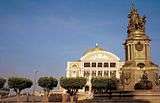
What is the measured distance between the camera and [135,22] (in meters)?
63.0

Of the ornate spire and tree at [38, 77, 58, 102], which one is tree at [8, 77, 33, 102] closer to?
A: tree at [38, 77, 58, 102]

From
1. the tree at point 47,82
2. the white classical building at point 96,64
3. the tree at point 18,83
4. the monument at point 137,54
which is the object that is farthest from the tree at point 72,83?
the white classical building at point 96,64

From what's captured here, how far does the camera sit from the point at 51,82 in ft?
336

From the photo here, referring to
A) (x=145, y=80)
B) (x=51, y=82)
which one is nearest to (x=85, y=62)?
(x=51, y=82)

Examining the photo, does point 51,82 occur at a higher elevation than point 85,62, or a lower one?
lower

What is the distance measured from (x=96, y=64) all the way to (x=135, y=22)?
84446 mm

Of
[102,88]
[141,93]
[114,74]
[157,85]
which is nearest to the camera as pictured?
[141,93]

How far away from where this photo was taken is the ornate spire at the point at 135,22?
62938 mm

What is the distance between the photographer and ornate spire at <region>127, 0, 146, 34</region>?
62938mm

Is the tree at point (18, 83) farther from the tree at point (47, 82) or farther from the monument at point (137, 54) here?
the monument at point (137, 54)

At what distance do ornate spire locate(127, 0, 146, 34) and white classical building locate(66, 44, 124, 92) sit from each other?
81.3 meters

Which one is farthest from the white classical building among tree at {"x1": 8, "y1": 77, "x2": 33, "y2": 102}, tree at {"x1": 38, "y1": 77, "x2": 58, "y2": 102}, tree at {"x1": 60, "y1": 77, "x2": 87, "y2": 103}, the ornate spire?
the ornate spire

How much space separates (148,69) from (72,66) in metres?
89.4

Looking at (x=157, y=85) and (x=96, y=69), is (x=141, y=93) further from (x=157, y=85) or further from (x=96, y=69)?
(x=96, y=69)
